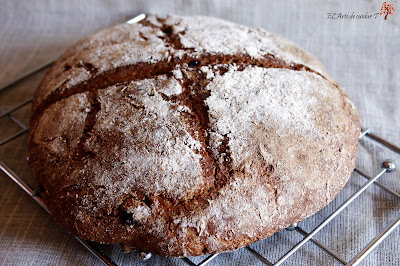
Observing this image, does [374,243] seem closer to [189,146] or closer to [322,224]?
[322,224]

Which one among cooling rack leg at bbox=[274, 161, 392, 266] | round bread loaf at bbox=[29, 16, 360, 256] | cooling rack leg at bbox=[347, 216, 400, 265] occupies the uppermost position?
round bread loaf at bbox=[29, 16, 360, 256]

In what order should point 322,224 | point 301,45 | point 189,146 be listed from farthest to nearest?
point 301,45
point 322,224
point 189,146

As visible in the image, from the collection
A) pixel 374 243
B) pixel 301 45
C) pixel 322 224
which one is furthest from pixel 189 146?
pixel 301 45

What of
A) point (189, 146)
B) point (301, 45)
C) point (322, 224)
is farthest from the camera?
point (301, 45)

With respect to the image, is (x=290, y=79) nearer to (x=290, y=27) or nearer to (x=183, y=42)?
(x=183, y=42)

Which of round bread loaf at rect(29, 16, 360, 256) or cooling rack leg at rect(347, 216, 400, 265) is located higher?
round bread loaf at rect(29, 16, 360, 256)

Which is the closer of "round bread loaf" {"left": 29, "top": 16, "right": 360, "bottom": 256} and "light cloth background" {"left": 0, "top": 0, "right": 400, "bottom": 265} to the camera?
"round bread loaf" {"left": 29, "top": 16, "right": 360, "bottom": 256}

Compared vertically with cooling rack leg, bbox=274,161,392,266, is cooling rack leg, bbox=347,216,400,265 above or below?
below

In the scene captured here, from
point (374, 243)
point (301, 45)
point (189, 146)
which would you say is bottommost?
point (374, 243)
